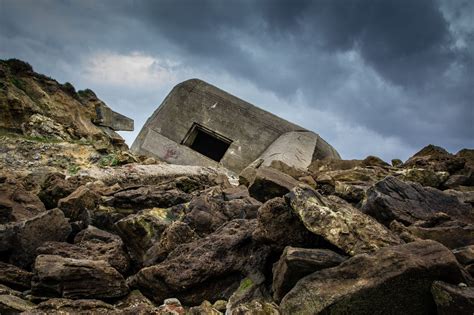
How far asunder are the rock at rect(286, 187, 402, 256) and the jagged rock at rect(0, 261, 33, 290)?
6.74ft

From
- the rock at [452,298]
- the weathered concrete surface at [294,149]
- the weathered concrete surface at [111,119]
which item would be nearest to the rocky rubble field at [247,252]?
the rock at [452,298]

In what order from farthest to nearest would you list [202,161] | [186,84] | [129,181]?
[186,84] → [202,161] → [129,181]

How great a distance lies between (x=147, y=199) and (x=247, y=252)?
6.11ft

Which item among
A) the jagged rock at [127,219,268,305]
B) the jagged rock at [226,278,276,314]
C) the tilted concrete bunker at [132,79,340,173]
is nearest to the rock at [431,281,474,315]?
the jagged rock at [226,278,276,314]

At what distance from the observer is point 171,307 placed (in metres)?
2.51

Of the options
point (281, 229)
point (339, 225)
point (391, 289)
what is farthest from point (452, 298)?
point (281, 229)

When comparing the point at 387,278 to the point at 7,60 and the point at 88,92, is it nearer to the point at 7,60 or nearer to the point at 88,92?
the point at 7,60

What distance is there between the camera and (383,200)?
10.4 ft

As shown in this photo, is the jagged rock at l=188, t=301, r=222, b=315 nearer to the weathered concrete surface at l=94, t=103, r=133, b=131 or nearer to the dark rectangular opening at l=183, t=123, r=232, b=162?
the dark rectangular opening at l=183, t=123, r=232, b=162

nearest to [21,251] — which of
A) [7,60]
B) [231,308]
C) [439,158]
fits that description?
[231,308]

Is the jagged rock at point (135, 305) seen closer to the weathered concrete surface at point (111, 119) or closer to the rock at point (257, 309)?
the rock at point (257, 309)

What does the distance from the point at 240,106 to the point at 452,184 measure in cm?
567

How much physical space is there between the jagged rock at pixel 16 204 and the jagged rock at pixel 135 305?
1.93 m

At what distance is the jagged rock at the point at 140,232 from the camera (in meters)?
3.38
